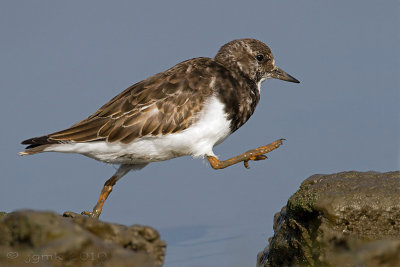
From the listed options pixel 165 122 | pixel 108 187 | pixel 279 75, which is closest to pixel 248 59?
pixel 279 75

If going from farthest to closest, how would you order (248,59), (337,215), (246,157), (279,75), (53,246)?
1. (279,75)
2. (248,59)
3. (246,157)
4. (337,215)
5. (53,246)

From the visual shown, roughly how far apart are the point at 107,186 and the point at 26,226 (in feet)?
14.2

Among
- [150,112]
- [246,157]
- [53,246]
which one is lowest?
[53,246]

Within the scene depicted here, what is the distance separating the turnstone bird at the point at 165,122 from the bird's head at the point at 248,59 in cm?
50

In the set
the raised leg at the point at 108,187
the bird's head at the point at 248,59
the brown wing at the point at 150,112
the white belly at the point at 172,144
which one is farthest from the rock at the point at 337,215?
the raised leg at the point at 108,187

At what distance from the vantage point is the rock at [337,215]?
18.2ft

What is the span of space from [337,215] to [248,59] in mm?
3355

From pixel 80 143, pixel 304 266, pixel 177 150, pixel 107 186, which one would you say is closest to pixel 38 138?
pixel 80 143

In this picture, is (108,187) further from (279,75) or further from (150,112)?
(279,75)

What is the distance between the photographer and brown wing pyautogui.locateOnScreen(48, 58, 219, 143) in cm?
732

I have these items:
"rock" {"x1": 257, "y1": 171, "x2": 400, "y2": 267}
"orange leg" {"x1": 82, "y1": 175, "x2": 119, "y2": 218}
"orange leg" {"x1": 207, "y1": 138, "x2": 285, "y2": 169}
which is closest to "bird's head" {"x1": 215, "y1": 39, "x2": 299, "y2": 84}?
"orange leg" {"x1": 207, "y1": 138, "x2": 285, "y2": 169}

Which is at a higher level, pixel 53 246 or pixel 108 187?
pixel 108 187

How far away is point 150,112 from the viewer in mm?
7375

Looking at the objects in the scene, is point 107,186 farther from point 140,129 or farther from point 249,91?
point 249,91
